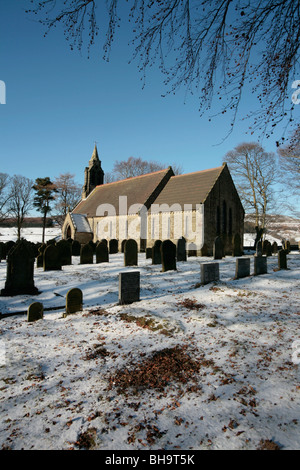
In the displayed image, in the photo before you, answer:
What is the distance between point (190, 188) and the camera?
66.5ft

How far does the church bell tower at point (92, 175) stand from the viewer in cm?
3416

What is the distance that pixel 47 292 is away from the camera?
23.6ft

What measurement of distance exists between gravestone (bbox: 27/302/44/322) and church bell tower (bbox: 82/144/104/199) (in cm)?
3042

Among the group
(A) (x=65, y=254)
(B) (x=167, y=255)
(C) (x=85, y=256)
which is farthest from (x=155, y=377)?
(A) (x=65, y=254)

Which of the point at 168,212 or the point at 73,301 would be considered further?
the point at 168,212

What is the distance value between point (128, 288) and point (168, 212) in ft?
47.5

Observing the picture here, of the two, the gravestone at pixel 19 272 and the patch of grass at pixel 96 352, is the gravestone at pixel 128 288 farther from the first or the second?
the gravestone at pixel 19 272

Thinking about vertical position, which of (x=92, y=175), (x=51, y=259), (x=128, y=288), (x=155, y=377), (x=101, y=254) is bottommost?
(x=155, y=377)

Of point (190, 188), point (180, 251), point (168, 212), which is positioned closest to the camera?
point (180, 251)

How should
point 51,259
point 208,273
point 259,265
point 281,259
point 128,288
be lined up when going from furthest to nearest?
point 51,259, point 281,259, point 259,265, point 208,273, point 128,288

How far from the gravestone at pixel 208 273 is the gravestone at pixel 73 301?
3.57 m

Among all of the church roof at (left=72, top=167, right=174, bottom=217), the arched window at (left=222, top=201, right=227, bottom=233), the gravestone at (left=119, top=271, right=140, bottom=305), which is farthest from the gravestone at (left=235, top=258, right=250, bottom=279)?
the church roof at (left=72, top=167, right=174, bottom=217)

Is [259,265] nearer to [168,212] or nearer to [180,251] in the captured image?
[180,251]
